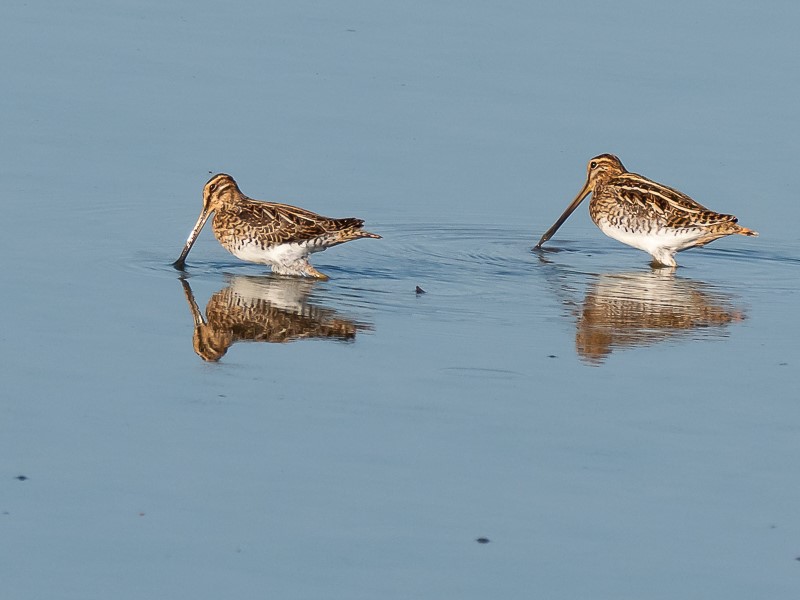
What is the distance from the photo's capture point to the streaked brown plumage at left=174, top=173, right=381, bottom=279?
11070 mm

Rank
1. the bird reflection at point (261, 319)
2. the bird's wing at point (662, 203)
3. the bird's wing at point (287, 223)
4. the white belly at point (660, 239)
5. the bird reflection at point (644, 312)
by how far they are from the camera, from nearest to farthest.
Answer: the bird reflection at point (261, 319) → the bird reflection at point (644, 312) → the bird's wing at point (287, 223) → the bird's wing at point (662, 203) → the white belly at point (660, 239)

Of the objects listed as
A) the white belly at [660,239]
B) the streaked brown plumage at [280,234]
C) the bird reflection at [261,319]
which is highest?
the white belly at [660,239]

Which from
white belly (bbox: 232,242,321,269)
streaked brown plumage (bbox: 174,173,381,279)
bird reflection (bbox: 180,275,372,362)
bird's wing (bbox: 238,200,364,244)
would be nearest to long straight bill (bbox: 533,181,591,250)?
streaked brown plumage (bbox: 174,173,381,279)

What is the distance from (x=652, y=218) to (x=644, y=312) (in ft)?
6.45

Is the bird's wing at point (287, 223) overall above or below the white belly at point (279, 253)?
above

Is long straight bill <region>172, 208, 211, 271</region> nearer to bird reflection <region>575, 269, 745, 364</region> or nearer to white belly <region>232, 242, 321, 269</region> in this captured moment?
white belly <region>232, 242, 321, 269</region>

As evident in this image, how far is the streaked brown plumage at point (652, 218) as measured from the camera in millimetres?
11938

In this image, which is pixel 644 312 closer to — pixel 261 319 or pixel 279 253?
pixel 261 319

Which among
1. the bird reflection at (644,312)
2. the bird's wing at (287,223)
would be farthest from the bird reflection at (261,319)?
the bird reflection at (644,312)

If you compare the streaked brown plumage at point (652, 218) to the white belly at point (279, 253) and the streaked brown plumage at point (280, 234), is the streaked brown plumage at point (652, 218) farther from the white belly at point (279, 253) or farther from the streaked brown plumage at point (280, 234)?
the white belly at point (279, 253)

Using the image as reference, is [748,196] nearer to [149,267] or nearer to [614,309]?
[614,309]

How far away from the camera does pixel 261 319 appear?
31.9 feet

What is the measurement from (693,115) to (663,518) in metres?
8.99

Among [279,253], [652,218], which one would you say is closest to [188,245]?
[279,253]
